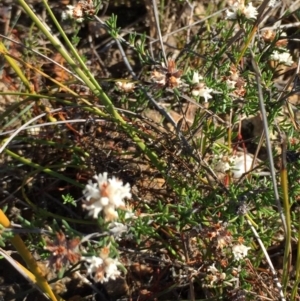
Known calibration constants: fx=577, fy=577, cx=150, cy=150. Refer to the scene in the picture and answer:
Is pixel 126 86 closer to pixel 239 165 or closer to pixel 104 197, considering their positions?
pixel 239 165

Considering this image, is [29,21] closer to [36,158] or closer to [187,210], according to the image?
[36,158]

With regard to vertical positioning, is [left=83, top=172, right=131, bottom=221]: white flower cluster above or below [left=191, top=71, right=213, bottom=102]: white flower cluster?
below

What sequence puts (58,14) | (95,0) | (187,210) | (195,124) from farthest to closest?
(58,14) < (195,124) < (95,0) < (187,210)

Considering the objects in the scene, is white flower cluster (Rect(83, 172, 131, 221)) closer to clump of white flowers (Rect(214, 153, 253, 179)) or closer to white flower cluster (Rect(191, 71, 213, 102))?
white flower cluster (Rect(191, 71, 213, 102))

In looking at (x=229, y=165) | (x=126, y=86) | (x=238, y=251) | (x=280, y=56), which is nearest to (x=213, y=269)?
(x=238, y=251)

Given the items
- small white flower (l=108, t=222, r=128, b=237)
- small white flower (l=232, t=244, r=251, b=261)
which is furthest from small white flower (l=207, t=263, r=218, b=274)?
small white flower (l=108, t=222, r=128, b=237)

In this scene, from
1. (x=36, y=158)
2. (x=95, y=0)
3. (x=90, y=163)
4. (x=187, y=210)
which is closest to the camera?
(x=187, y=210)

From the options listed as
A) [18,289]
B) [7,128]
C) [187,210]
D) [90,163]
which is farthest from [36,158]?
[187,210]

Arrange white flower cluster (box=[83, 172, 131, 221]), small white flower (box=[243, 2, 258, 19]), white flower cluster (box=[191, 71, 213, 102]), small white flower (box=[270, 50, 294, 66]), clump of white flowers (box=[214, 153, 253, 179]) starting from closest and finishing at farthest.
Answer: white flower cluster (box=[83, 172, 131, 221]) < white flower cluster (box=[191, 71, 213, 102]) < small white flower (box=[243, 2, 258, 19]) < clump of white flowers (box=[214, 153, 253, 179]) < small white flower (box=[270, 50, 294, 66])

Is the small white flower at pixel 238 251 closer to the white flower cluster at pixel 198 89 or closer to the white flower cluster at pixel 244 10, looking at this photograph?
the white flower cluster at pixel 198 89
